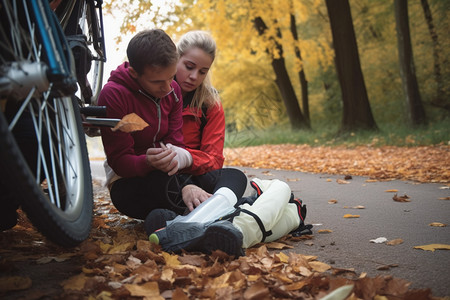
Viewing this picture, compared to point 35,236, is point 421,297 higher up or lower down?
lower down

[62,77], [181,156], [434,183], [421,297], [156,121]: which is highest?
[62,77]

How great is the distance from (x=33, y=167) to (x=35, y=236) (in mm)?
804

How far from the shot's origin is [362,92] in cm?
1061

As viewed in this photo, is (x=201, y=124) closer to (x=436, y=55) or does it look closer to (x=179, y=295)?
(x=179, y=295)

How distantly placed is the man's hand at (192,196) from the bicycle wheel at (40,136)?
0.73 metres

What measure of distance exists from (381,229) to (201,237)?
1.26m

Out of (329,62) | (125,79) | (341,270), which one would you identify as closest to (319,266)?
(341,270)

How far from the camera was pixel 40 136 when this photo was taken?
150cm

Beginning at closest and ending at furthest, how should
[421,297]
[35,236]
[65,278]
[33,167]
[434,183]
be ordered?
1. [421,297]
2. [65,278]
3. [33,167]
4. [35,236]
5. [434,183]

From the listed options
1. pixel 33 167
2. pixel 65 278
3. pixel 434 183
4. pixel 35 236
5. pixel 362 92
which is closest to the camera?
pixel 65 278

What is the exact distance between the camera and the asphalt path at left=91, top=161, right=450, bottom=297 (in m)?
1.80

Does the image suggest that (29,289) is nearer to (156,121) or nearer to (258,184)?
(156,121)

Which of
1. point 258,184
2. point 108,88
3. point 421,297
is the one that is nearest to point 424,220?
point 258,184

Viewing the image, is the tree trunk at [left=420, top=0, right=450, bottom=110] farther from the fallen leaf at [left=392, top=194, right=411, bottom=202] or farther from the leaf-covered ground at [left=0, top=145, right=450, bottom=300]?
the leaf-covered ground at [left=0, top=145, right=450, bottom=300]
